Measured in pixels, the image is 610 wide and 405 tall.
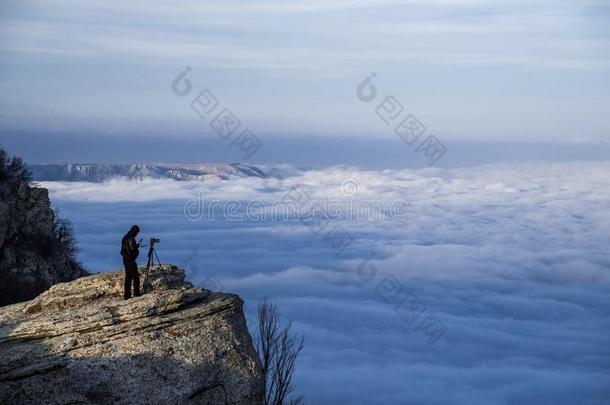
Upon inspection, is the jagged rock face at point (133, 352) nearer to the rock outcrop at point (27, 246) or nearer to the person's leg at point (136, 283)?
the person's leg at point (136, 283)

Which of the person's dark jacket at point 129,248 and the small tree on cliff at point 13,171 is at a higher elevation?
the small tree on cliff at point 13,171

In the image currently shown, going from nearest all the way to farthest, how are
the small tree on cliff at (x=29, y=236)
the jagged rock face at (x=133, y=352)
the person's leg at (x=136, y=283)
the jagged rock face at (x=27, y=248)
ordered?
the jagged rock face at (x=133, y=352), the person's leg at (x=136, y=283), the jagged rock face at (x=27, y=248), the small tree on cliff at (x=29, y=236)

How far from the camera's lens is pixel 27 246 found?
171 ft

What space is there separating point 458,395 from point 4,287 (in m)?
90.8

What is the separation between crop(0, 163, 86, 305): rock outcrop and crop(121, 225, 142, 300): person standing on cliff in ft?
73.5

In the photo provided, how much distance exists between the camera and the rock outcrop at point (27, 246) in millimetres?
48562

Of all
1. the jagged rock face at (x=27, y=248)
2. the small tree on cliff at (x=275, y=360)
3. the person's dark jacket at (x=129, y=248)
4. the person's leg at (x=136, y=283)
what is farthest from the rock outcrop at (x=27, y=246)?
the person's dark jacket at (x=129, y=248)

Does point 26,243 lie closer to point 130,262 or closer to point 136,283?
point 136,283

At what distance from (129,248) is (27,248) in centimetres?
2854

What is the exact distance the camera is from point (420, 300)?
199 metres

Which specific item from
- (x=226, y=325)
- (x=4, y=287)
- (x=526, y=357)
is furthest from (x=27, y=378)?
(x=526, y=357)

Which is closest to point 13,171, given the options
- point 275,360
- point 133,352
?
point 275,360

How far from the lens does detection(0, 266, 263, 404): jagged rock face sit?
74.9 feet

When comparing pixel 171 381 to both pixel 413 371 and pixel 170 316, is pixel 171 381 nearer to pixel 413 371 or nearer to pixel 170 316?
pixel 170 316
